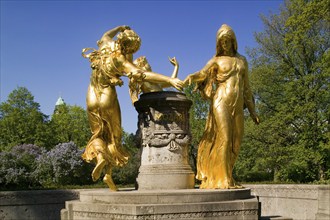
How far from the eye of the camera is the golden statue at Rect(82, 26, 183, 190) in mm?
8992

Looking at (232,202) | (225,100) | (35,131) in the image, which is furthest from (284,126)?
(35,131)

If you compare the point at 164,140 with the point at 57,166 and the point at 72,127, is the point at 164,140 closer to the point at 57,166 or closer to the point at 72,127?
the point at 57,166

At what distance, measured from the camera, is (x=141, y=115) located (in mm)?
9594

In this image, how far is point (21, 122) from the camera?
35.2m

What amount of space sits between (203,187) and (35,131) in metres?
28.5

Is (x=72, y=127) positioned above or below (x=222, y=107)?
below

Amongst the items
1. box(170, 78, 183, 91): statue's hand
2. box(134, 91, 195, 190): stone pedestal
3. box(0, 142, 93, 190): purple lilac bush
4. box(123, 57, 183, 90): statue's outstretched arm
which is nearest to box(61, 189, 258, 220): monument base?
box(134, 91, 195, 190): stone pedestal

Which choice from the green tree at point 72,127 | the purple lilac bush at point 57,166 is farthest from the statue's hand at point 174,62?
the green tree at point 72,127

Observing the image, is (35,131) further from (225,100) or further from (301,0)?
(225,100)

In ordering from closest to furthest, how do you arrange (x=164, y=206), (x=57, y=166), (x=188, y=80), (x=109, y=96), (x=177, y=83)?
(x=164, y=206) < (x=177, y=83) < (x=188, y=80) < (x=109, y=96) < (x=57, y=166)

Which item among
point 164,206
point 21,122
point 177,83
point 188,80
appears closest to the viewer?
point 164,206

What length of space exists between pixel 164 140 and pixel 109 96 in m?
1.49

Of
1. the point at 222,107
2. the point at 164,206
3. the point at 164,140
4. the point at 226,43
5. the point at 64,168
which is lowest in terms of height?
the point at 64,168

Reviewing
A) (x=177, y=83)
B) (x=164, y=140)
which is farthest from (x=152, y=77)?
(x=164, y=140)
